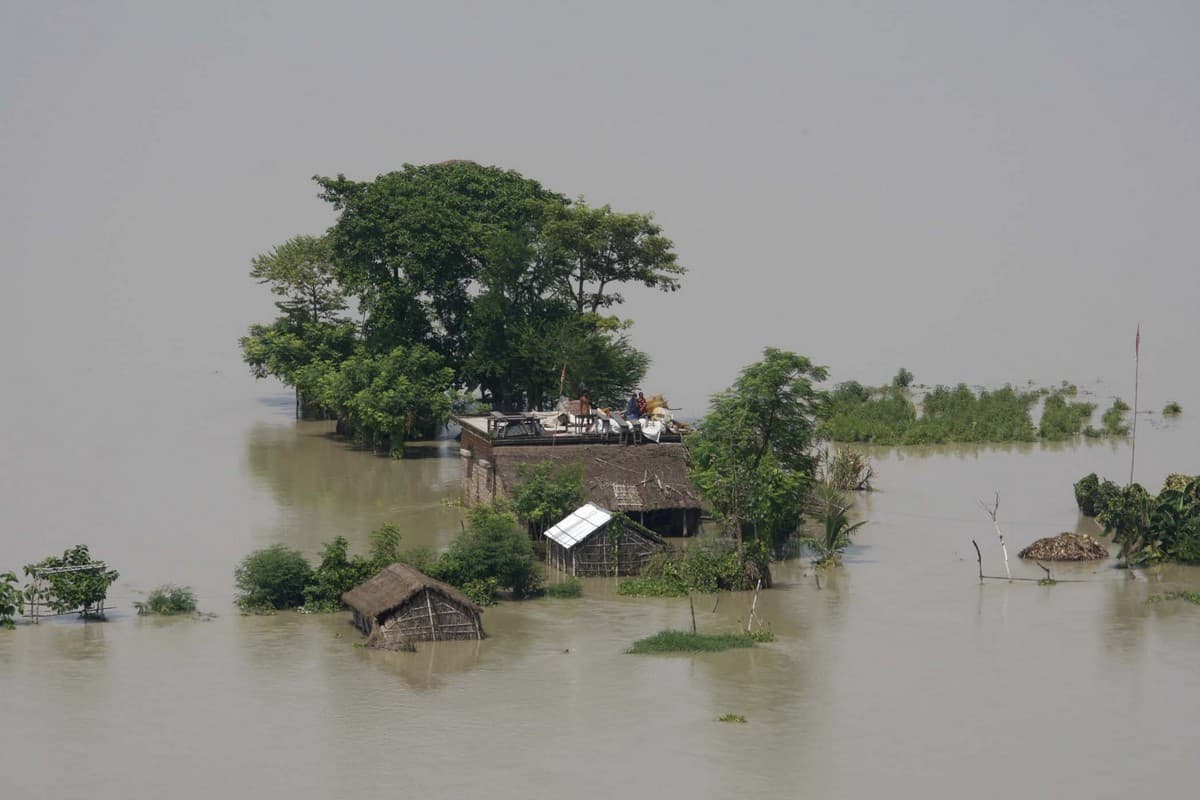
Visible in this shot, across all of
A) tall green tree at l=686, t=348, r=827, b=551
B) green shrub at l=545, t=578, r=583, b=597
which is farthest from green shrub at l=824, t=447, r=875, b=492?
green shrub at l=545, t=578, r=583, b=597

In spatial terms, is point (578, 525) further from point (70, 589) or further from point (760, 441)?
point (70, 589)

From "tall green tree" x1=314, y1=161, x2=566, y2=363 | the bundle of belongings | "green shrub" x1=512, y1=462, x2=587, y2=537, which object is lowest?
"green shrub" x1=512, y1=462, x2=587, y2=537

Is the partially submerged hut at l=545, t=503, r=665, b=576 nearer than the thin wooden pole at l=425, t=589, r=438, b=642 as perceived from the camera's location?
No

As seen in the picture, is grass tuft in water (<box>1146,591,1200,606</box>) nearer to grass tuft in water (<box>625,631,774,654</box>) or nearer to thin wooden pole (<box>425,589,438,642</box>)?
grass tuft in water (<box>625,631,774,654</box>)

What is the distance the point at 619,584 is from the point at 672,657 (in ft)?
12.5

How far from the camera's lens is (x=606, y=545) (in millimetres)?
24359

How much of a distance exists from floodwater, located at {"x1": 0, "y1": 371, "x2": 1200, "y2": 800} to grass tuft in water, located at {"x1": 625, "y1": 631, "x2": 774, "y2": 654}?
0.85ft

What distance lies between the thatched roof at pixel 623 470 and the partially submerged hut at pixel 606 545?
1.05 meters

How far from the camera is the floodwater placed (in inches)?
631

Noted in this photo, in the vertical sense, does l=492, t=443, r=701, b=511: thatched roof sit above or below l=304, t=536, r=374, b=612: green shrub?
above

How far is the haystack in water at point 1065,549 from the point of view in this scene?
1027 inches

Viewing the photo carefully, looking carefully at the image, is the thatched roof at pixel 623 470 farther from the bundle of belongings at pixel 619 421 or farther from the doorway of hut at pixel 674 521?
the doorway of hut at pixel 674 521

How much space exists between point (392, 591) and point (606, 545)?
470cm

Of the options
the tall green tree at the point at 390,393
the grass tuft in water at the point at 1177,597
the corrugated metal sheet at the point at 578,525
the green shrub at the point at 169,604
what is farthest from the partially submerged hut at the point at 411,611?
the tall green tree at the point at 390,393
